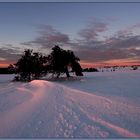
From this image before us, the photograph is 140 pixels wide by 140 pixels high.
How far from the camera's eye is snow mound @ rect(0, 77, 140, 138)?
2250mm

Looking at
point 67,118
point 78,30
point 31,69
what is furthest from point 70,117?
point 31,69

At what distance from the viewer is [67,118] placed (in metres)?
2.57

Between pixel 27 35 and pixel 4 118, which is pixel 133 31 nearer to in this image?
pixel 27 35

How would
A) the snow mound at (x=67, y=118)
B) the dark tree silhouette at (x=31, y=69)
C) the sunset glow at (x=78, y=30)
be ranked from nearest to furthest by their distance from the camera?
the snow mound at (x=67, y=118) < the sunset glow at (x=78, y=30) < the dark tree silhouette at (x=31, y=69)

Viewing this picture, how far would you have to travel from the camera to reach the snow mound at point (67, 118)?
88.6 inches

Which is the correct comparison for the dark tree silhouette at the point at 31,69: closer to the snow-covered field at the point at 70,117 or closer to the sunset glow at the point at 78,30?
the sunset glow at the point at 78,30

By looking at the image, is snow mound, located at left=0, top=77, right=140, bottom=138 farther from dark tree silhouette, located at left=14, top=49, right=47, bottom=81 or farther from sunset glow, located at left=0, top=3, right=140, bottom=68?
dark tree silhouette, located at left=14, top=49, right=47, bottom=81

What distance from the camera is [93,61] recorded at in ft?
12.4

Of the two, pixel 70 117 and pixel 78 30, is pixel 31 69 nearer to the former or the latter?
pixel 78 30

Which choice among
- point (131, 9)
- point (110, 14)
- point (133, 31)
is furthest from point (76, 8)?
point (133, 31)

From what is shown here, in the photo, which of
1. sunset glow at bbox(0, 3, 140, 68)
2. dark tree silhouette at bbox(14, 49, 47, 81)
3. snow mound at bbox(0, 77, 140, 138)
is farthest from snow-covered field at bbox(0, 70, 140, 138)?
dark tree silhouette at bbox(14, 49, 47, 81)

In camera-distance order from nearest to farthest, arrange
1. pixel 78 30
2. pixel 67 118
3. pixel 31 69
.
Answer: pixel 67 118
pixel 78 30
pixel 31 69

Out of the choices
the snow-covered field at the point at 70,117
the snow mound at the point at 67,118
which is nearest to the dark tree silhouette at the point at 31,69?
the snow-covered field at the point at 70,117

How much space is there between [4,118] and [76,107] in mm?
903
